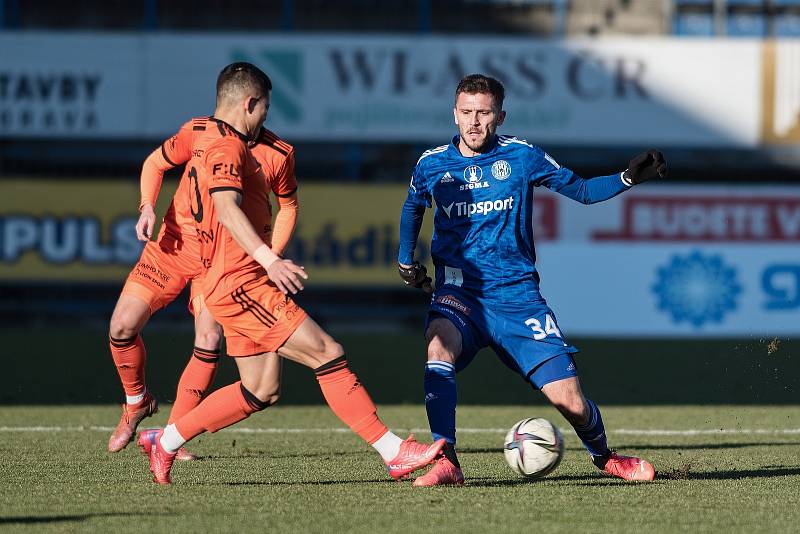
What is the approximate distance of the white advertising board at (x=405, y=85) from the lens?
18859 mm

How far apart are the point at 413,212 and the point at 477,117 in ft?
1.83

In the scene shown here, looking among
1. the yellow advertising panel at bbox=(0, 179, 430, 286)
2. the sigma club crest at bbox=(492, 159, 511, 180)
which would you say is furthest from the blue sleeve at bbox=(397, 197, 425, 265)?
the yellow advertising panel at bbox=(0, 179, 430, 286)

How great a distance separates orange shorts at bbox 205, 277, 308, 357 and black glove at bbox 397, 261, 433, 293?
92 cm

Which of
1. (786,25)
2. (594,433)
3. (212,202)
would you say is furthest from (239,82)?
(786,25)

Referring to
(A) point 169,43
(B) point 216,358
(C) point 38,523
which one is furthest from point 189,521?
(A) point 169,43

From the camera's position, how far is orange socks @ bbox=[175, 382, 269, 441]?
580 centimetres

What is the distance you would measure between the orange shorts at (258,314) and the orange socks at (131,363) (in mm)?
1521

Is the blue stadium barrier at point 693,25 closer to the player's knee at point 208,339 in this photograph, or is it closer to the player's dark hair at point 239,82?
the player's knee at point 208,339

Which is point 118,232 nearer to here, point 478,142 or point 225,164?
point 478,142

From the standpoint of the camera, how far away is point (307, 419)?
912cm

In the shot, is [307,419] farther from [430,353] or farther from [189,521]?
[189,521]

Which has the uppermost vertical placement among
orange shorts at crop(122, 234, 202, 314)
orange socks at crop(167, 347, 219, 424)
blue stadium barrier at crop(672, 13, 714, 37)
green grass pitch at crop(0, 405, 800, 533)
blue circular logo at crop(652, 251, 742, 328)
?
blue stadium barrier at crop(672, 13, 714, 37)

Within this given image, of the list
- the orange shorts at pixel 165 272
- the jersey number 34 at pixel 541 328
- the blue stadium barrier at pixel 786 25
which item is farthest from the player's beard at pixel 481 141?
the blue stadium barrier at pixel 786 25

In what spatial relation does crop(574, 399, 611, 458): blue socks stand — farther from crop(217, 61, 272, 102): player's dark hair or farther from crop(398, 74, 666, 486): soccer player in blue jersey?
crop(217, 61, 272, 102): player's dark hair
